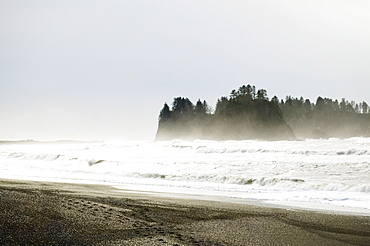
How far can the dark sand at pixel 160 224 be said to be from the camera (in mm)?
4918

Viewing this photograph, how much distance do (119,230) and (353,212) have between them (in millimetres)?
5837

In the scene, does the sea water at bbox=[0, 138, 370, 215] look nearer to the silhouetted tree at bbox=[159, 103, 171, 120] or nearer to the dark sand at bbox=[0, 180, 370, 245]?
the dark sand at bbox=[0, 180, 370, 245]

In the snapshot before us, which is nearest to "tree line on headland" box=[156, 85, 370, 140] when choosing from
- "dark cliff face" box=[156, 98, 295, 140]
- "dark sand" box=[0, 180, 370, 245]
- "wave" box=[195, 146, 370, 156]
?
"dark cliff face" box=[156, 98, 295, 140]

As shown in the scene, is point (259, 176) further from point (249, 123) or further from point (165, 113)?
point (165, 113)

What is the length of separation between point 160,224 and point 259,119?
74464 mm

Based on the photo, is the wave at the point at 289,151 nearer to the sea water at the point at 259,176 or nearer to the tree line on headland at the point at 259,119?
the sea water at the point at 259,176

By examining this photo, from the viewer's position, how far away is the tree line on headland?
7862 cm

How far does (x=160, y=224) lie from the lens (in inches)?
239

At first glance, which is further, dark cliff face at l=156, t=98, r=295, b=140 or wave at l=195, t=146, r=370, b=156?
dark cliff face at l=156, t=98, r=295, b=140

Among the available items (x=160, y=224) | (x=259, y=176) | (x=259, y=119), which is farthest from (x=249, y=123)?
(x=160, y=224)

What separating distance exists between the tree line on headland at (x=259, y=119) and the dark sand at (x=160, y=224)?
229 ft

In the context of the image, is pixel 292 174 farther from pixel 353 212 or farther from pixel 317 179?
pixel 353 212

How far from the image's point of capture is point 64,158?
26.7m

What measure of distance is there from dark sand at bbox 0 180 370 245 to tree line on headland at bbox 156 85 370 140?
69.9m
